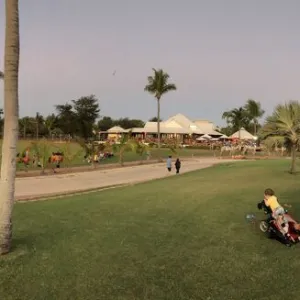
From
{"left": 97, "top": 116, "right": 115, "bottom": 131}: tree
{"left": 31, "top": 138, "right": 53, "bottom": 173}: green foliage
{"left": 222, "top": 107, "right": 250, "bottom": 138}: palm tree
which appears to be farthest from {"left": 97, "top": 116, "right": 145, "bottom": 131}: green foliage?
{"left": 31, "top": 138, "right": 53, "bottom": 173}: green foliage

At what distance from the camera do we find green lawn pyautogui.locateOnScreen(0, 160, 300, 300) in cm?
493

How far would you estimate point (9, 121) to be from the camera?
6.12 meters

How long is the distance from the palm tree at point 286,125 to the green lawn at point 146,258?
10.1m

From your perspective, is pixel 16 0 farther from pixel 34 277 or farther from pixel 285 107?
pixel 285 107

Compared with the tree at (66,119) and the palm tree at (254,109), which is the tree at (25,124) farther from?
the palm tree at (254,109)

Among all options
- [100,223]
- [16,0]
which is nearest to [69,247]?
[100,223]

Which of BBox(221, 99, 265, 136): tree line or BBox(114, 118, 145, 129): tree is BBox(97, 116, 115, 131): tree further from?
BBox(221, 99, 265, 136): tree line

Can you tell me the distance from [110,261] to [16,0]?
382 cm

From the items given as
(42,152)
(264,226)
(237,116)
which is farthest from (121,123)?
(264,226)

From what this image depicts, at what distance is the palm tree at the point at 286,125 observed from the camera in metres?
19.0

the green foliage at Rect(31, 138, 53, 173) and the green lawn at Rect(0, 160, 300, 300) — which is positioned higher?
the green foliage at Rect(31, 138, 53, 173)

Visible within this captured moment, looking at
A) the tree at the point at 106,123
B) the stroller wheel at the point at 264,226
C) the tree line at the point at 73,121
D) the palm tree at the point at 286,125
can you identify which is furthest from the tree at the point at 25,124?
the stroller wheel at the point at 264,226

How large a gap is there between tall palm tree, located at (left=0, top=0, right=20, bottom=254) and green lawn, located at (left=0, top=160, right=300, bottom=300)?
18.8 inches

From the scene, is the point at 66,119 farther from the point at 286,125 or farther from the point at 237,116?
the point at 286,125
